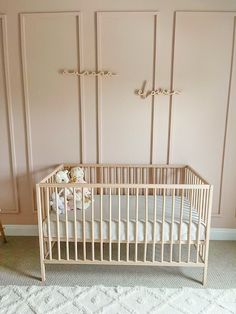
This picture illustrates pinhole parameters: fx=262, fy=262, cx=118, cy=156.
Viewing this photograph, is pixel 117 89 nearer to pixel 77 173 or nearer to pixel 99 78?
pixel 99 78

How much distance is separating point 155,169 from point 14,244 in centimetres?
160

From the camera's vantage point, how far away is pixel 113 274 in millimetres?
2148

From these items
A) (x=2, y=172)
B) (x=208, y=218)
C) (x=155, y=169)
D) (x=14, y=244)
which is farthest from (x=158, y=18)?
(x=14, y=244)

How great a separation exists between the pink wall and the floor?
561mm

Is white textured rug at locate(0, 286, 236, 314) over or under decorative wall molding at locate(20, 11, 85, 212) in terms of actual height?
under

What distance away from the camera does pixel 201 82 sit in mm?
2504

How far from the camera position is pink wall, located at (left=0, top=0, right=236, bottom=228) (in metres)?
2.42

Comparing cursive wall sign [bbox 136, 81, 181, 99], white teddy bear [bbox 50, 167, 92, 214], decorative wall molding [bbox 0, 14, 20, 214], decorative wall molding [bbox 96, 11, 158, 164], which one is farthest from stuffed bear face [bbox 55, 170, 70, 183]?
cursive wall sign [bbox 136, 81, 181, 99]

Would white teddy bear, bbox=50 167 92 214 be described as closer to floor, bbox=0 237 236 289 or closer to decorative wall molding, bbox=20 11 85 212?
decorative wall molding, bbox=20 11 85 212

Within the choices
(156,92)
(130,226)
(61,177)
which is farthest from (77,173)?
(156,92)

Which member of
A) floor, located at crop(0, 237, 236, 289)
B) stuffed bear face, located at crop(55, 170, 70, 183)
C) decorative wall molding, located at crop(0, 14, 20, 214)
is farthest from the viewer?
decorative wall molding, located at crop(0, 14, 20, 214)

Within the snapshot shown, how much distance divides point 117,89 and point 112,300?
5.94 feet

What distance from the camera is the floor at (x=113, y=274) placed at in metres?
2.04

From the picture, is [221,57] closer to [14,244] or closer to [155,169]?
[155,169]
